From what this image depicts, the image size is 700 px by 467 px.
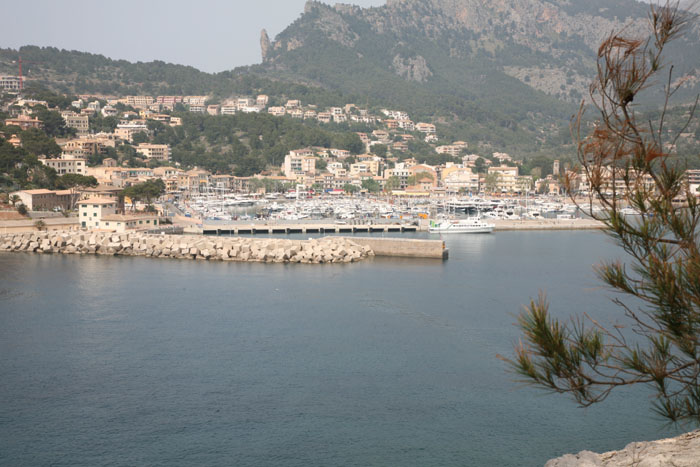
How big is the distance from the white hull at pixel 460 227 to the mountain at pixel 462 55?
2901 inches

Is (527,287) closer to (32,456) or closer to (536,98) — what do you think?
(32,456)

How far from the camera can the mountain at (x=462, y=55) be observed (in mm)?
121688

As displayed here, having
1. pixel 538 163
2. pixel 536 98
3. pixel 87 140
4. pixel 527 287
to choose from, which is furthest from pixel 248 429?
pixel 536 98

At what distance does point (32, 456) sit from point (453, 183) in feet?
193

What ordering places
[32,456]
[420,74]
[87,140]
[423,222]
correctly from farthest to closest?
1. [420,74]
2. [87,140]
3. [423,222]
4. [32,456]

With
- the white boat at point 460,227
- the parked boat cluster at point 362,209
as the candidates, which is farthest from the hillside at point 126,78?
the white boat at point 460,227

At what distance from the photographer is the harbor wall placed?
25.2 meters

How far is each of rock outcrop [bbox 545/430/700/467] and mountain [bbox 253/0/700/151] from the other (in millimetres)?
102661

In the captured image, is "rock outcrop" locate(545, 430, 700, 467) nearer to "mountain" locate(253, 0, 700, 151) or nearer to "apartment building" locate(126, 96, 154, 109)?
"apartment building" locate(126, 96, 154, 109)

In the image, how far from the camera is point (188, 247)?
24531 mm

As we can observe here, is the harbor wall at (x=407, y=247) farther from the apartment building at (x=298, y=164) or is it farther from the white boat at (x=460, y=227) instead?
the apartment building at (x=298, y=164)

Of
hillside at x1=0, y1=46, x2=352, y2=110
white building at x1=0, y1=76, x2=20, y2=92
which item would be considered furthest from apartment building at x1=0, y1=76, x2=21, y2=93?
hillside at x1=0, y1=46, x2=352, y2=110

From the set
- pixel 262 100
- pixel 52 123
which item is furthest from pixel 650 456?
pixel 262 100

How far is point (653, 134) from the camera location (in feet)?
14.5
